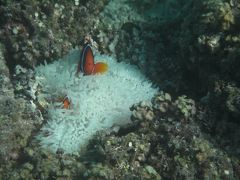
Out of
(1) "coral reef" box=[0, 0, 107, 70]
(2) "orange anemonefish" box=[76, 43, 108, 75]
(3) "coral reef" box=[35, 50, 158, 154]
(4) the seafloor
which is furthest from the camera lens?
(1) "coral reef" box=[0, 0, 107, 70]

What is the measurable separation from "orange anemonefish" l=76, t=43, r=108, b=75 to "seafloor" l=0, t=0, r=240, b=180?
621 mm

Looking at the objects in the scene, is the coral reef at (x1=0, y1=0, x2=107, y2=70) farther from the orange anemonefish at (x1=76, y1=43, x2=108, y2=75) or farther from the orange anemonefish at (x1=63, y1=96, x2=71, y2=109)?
the orange anemonefish at (x1=63, y1=96, x2=71, y2=109)

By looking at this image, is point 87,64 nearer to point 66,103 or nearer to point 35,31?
point 66,103

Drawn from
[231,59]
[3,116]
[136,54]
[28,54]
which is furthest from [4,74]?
[231,59]

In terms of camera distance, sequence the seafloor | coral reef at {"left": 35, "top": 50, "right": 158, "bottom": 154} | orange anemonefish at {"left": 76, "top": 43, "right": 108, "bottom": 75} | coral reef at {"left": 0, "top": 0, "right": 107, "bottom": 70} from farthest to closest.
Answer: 1. coral reef at {"left": 0, "top": 0, "right": 107, "bottom": 70}
2. orange anemonefish at {"left": 76, "top": 43, "right": 108, "bottom": 75}
3. coral reef at {"left": 35, "top": 50, "right": 158, "bottom": 154}
4. the seafloor

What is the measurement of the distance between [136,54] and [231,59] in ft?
5.38

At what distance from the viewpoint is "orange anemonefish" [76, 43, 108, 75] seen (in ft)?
14.4

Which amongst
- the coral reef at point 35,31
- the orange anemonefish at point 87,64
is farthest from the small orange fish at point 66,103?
the coral reef at point 35,31

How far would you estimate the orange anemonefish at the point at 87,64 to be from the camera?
440 centimetres

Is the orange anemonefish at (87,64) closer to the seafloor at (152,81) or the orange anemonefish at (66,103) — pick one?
the orange anemonefish at (66,103)

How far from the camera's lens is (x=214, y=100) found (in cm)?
404

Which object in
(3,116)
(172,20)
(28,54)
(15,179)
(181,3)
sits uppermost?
(181,3)

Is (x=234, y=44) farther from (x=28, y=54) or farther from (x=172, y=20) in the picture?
(x=28, y=54)

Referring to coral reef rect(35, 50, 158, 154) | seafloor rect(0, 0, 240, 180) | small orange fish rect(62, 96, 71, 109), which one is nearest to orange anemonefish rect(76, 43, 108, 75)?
coral reef rect(35, 50, 158, 154)
